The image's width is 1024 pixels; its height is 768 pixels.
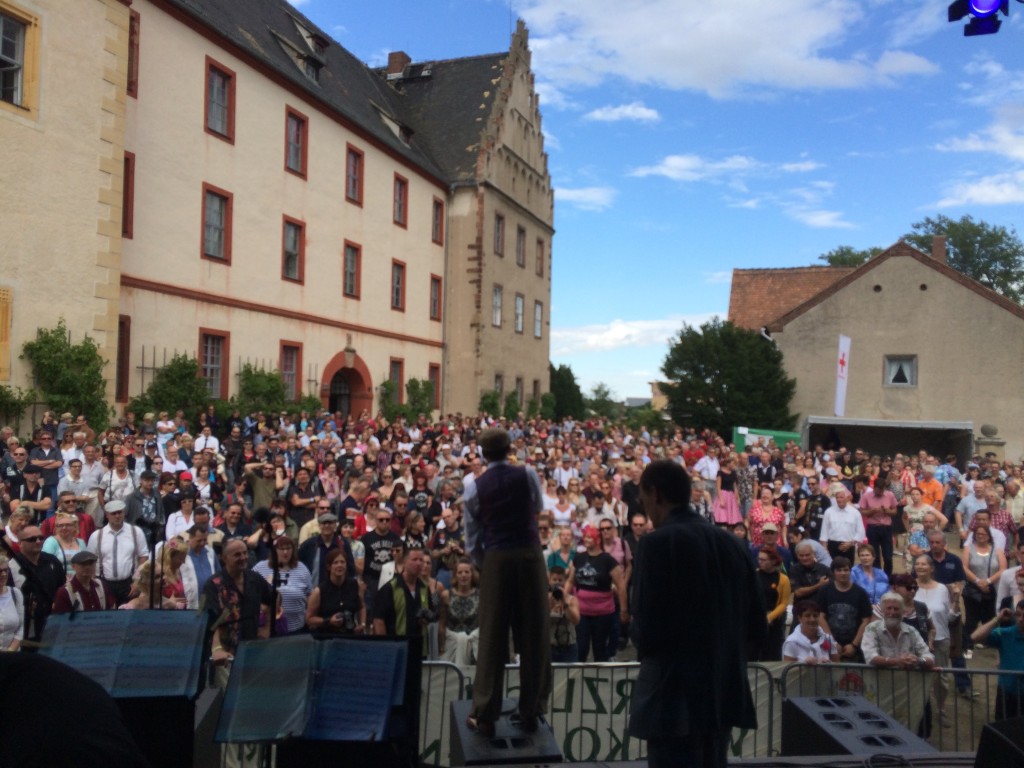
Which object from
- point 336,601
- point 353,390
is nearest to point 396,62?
point 353,390

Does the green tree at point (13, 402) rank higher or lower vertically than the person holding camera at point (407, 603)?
higher

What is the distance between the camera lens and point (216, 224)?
22328 mm

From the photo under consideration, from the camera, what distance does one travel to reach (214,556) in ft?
30.3

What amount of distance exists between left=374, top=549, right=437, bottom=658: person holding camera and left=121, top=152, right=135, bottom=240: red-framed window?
14305mm

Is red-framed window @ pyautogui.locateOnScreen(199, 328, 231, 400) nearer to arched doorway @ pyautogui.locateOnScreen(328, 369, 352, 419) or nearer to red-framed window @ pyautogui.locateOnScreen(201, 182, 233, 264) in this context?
red-framed window @ pyautogui.locateOnScreen(201, 182, 233, 264)

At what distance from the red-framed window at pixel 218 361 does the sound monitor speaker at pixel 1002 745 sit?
68.3 feet

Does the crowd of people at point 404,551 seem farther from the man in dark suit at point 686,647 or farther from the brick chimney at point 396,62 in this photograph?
the brick chimney at point 396,62

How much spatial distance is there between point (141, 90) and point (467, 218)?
17.0 m

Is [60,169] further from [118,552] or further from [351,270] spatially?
[351,270]

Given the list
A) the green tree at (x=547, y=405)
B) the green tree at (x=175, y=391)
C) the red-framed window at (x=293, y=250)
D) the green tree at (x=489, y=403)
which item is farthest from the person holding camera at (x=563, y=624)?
the green tree at (x=547, y=405)

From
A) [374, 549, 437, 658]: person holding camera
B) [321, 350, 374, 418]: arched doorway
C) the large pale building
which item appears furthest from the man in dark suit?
[321, 350, 374, 418]: arched doorway

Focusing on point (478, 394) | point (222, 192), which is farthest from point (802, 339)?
point (222, 192)

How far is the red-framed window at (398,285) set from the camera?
31.2m

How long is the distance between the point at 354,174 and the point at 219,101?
700cm
